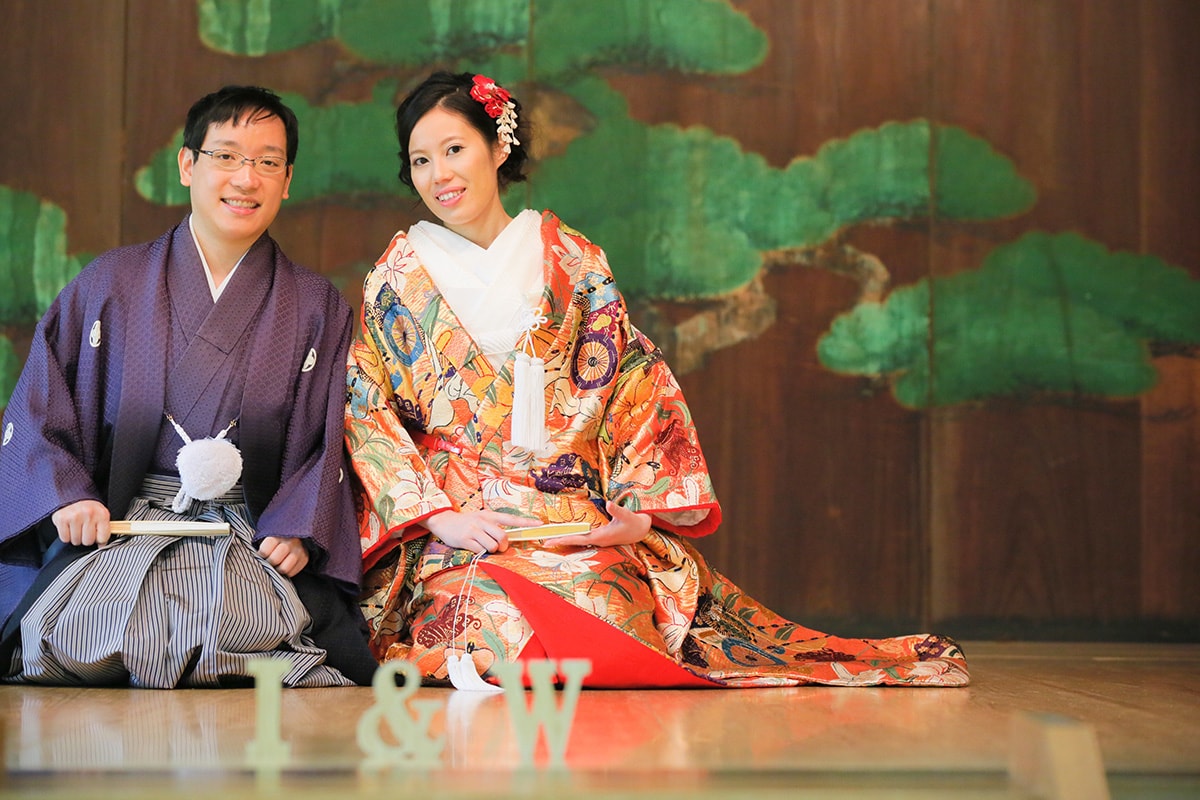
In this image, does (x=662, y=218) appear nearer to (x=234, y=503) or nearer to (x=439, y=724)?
(x=234, y=503)

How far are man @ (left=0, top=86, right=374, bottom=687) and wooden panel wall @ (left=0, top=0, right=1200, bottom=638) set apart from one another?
5.94 feet

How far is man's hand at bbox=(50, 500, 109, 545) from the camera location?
3.14 m

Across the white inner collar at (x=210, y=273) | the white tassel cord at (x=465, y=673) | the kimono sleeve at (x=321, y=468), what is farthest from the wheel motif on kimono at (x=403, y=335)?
the white tassel cord at (x=465, y=673)

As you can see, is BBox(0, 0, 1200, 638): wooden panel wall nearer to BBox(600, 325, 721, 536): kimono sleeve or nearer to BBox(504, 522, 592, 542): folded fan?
BBox(600, 325, 721, 536): kimono sleeve

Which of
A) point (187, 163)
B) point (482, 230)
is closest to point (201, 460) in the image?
point (187, 163)

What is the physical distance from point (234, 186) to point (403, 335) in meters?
0.58

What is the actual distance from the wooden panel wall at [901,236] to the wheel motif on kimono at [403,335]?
1821 millimetres

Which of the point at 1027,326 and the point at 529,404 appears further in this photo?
the point at 1027,326

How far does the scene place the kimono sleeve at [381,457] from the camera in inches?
131

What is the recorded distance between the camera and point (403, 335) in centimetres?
350

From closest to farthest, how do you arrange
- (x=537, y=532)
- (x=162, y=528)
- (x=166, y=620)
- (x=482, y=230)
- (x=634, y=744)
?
(x=634, y=744)
(x=166, y=620)
(x=162, y=528)
(x=537, y=532)
(x=482, y=230)

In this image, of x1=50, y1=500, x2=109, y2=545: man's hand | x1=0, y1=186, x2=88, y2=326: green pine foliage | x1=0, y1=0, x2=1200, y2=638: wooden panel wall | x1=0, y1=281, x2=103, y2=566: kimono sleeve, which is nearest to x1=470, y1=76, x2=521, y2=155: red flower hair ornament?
x1=0, y1=281, x2=103, y2=566: kimono sleeve

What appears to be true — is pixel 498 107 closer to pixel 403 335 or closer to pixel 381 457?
pixel 403 335

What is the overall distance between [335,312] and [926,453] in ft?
8.80
